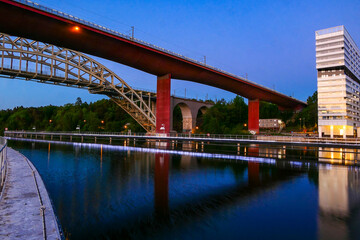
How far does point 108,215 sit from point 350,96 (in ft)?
249

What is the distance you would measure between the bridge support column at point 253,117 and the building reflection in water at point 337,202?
5055cm

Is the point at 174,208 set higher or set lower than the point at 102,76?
lower

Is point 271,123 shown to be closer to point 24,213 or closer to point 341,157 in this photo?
point 341,157

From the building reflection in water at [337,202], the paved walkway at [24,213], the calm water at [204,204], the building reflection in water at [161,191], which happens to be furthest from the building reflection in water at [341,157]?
the paved walkway at [24,213]

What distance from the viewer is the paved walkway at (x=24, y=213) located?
6.91 metres

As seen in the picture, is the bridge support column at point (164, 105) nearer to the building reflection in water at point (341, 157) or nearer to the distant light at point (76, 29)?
the distant light at point (76, 29)

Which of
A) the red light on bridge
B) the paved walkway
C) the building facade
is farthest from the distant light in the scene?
the building facade

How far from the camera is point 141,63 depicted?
43750 mm

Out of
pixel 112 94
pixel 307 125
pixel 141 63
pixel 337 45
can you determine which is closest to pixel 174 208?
pixel 141 63

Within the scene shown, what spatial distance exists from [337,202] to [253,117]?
6063 cm

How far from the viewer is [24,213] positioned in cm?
832

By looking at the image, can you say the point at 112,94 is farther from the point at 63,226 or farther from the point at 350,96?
the point at 350,96

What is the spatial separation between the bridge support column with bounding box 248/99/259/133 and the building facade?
1628cm

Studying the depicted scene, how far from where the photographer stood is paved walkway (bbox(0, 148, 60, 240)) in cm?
691
